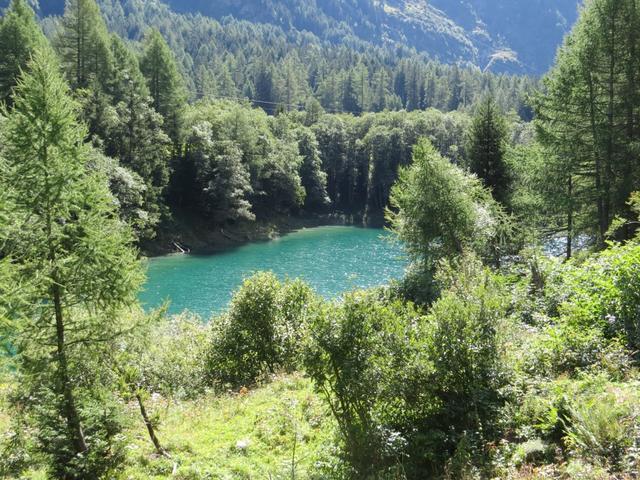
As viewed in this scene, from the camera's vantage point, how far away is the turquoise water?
36125 millimetres

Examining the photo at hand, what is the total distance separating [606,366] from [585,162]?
1957cm

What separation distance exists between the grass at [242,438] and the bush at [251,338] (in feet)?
9.26

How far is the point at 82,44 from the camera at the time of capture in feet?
157

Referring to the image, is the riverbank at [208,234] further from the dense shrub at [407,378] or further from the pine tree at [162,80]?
the dense shrub at [407,378]

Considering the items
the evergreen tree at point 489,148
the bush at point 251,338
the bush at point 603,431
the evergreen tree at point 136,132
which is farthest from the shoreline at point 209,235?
the bush at point 603,431

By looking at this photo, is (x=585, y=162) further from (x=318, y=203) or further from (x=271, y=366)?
(x=318, y=203)

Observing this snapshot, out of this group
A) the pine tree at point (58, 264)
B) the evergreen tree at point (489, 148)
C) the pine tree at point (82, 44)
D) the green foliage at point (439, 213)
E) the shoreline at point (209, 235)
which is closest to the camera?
the pine tree at point (58, 264)

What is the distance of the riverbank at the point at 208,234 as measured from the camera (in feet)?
171

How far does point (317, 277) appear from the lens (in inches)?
1673

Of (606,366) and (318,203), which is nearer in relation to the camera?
(606,366)

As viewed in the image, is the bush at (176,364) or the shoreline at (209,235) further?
the shoreline at (209,235)


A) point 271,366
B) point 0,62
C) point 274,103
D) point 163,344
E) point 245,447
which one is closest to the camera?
point 245,447

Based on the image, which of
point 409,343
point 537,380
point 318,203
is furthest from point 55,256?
point 318,203

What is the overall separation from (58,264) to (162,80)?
55.3m
